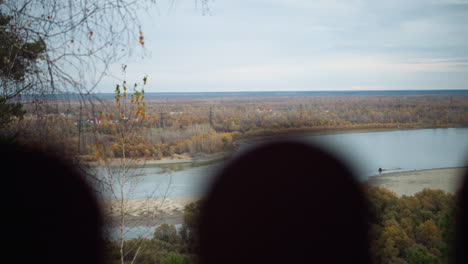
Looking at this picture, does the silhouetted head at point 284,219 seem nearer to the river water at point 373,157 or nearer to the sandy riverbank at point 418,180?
the river water at point 373,157

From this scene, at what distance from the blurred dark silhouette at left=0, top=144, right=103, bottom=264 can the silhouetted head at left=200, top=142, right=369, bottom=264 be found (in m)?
3.38

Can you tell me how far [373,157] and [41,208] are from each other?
1723cm

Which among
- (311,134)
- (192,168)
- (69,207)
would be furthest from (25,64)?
(311,134)

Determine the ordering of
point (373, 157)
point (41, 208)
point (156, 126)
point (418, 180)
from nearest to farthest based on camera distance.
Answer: point (41, 208) → point (418, 180) → point (373, 157) → point (156, 126)

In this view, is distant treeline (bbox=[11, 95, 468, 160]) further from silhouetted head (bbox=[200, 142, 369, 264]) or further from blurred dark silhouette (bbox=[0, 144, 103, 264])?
silhouetted head (bbox=[200, 142, 369, 264])

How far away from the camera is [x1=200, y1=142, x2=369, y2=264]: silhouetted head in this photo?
6078 mm

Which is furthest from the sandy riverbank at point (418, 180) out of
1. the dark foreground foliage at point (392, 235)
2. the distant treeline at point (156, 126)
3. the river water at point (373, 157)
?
the distant treeline at point (156, 126)

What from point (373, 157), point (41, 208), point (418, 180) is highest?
point (41, 208)

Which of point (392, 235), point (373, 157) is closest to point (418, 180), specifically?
point (373, 157)

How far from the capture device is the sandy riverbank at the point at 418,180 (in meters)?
12.5

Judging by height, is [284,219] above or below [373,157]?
above

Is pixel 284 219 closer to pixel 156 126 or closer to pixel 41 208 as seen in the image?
pixel 41 208

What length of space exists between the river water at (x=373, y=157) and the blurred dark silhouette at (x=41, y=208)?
6538 millimetres

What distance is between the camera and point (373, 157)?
17.3m
